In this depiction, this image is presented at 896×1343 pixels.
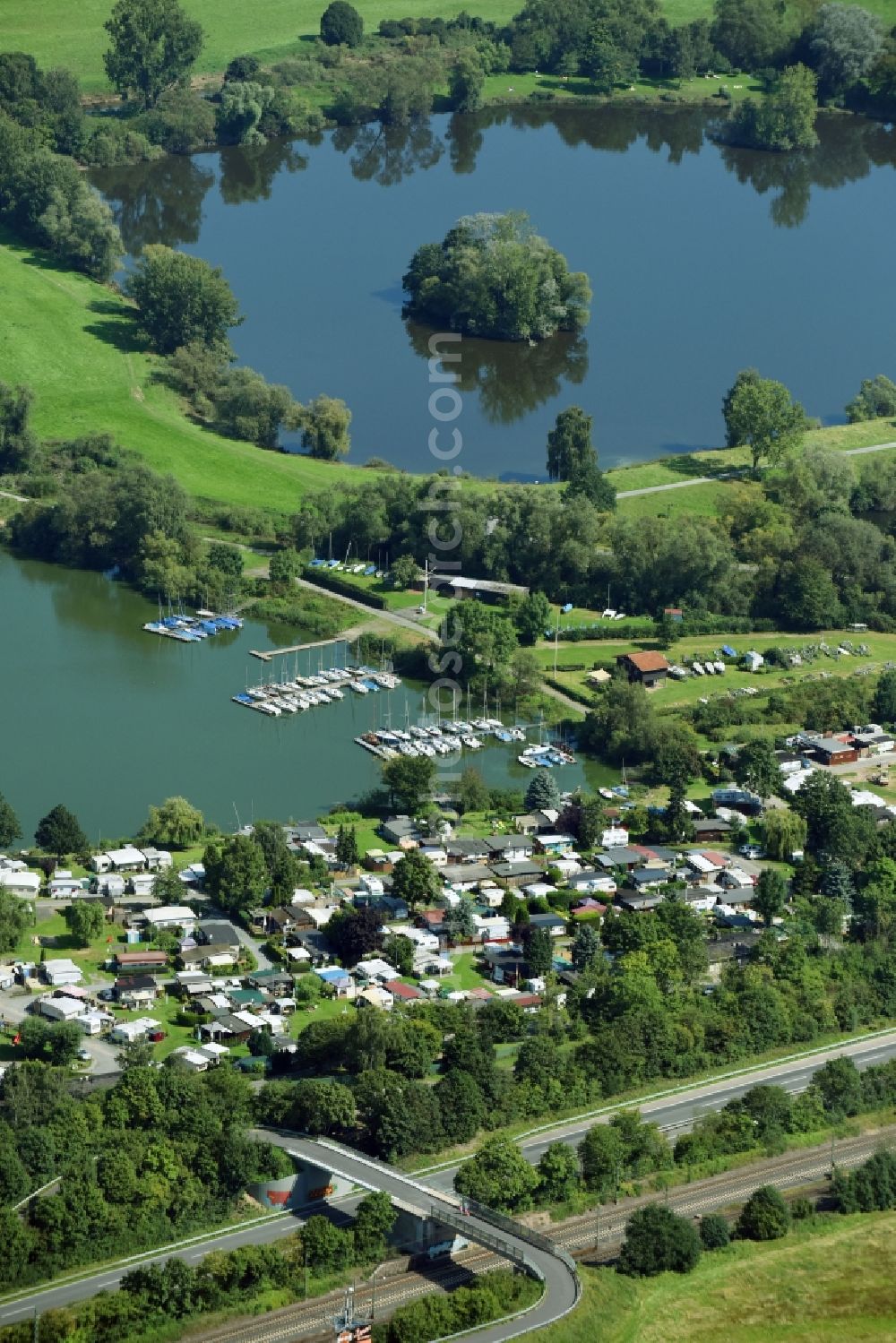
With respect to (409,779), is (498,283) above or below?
above

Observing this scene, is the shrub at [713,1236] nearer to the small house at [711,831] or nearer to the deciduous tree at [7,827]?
the small house at [711,831]

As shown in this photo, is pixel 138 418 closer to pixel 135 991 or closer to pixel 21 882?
pixel 21 882

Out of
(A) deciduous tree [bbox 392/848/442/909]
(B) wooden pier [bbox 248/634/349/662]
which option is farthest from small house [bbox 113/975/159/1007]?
(B) wooden pier [bbox 248/634/349/662]

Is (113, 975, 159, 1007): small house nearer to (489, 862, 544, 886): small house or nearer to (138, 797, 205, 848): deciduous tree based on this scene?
(138, 797, 205, 848): deciduous tree

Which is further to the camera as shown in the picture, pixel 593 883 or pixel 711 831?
pixel 711 831

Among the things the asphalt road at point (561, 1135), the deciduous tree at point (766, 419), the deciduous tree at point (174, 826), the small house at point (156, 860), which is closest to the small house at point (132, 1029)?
the asphalt road at point (561, 1135)

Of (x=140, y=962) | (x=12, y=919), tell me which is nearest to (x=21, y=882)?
(x=12, y=919)

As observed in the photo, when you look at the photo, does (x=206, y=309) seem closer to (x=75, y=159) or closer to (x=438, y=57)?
(x=75, y=159)
